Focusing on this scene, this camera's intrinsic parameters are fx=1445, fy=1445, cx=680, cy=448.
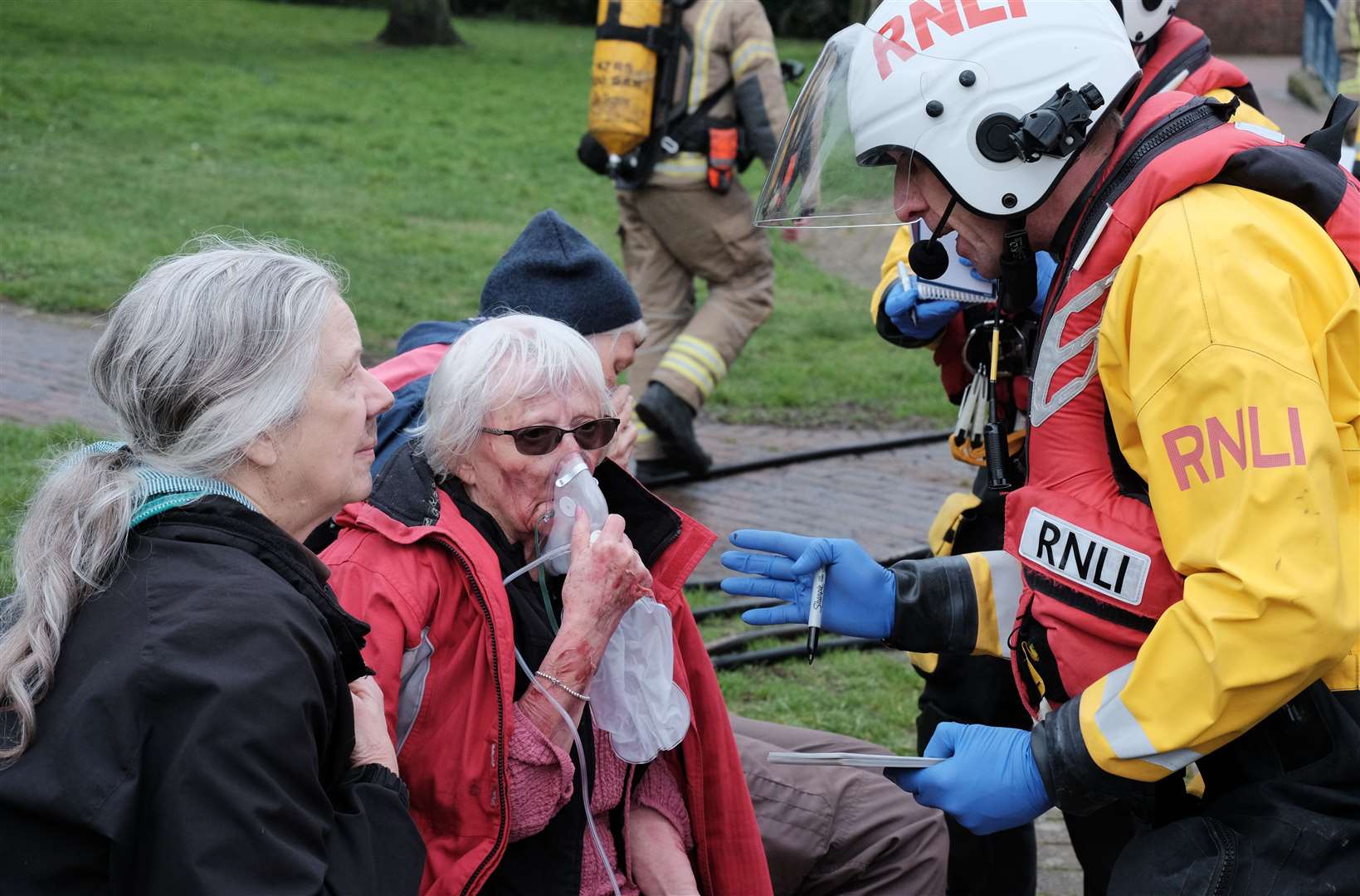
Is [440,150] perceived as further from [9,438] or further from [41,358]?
Result: [9,438]

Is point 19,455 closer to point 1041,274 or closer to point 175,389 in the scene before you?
point 175,389

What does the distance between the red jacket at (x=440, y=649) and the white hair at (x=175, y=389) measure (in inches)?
20.5

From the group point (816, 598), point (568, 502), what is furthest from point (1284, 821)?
point (568, 502)

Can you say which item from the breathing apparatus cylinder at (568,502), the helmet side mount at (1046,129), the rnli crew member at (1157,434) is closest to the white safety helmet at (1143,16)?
the rnli crew member at (1157,434)

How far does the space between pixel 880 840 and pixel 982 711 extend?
1.94 feet

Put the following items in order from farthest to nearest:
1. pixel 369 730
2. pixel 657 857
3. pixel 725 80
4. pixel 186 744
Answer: pixel 725 80, pixel 657 857, pixel 369 730, pixel 186 744

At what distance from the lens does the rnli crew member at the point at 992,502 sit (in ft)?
11.3

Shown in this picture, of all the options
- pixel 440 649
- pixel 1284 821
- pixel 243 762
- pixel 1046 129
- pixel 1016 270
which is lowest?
pixel 440 649

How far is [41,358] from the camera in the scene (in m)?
7.71

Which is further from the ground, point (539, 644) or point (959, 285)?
point (959, 285)

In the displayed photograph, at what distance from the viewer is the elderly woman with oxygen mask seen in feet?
8.91

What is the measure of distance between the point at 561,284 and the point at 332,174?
10311mm

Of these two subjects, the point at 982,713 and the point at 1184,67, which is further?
the point at 982,713

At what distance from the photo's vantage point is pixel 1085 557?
8.00ft
